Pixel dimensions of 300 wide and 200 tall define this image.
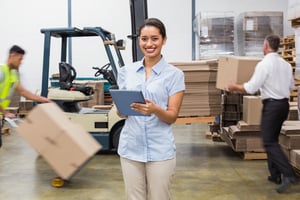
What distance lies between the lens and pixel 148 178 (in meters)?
2.48

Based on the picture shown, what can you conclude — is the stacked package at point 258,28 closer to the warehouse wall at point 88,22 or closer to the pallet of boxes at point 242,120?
the warehouse wall at point 88,22

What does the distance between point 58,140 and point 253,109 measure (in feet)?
15.8

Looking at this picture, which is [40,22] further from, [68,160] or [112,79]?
[68,160]

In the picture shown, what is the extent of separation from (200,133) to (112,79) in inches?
124

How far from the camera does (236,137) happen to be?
6.24 m

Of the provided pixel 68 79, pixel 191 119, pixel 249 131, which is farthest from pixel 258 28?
pixel 68 79

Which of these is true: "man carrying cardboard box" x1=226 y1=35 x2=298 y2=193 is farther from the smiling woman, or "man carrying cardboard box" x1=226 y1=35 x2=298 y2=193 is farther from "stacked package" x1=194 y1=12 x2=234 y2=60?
"stacked package" x1=194 y1=12 x2=234 y2=60

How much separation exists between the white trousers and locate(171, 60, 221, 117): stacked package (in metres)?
3.72

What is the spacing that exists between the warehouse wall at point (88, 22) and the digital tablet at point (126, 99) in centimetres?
976

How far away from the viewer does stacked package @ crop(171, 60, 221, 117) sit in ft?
20.1

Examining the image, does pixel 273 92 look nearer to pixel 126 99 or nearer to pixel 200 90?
pixel 200 90

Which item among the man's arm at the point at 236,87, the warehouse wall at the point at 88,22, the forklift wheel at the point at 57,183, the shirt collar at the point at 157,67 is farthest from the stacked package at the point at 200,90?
the warehouse wall at the point at 88,22

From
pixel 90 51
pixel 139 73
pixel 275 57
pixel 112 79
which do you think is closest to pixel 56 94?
pixel 112 79

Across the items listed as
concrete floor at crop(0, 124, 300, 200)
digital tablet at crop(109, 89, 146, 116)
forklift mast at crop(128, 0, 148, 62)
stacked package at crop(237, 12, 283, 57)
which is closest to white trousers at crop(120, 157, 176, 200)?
digital tablet at crop(109, 89, 146, 116)
